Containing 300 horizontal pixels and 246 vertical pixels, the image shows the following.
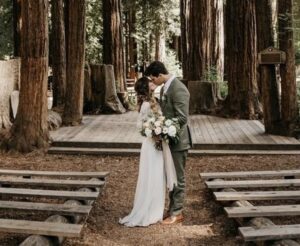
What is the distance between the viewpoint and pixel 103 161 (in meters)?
9.91

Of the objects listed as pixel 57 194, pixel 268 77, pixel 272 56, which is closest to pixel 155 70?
pixel 57 194

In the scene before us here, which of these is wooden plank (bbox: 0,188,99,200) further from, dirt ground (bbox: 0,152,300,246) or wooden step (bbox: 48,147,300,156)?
wooden step (bbox: 48,147,300,156)

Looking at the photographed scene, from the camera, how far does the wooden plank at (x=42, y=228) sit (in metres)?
4.56

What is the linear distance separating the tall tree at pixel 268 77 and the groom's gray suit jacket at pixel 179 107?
18.2 feet

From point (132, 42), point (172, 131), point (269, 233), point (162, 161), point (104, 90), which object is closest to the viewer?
point (269, 233)

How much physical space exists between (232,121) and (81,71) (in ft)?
13.8

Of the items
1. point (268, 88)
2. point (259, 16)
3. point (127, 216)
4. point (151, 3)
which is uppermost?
point (151, 3)

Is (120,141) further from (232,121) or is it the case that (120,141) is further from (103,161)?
(232,121)

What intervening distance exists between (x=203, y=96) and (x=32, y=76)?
6.92 m

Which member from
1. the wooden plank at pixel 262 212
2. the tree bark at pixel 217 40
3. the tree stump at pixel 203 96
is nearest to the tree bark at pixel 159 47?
the tree bark at pixel 217 40

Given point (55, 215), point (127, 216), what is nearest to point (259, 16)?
point (127, 216)

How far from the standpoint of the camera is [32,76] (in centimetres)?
1037

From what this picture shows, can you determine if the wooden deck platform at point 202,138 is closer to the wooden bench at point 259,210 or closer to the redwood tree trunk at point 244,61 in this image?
the redwood tree trunk at point 244,61

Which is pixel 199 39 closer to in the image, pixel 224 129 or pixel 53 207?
A: pixel 224 129
